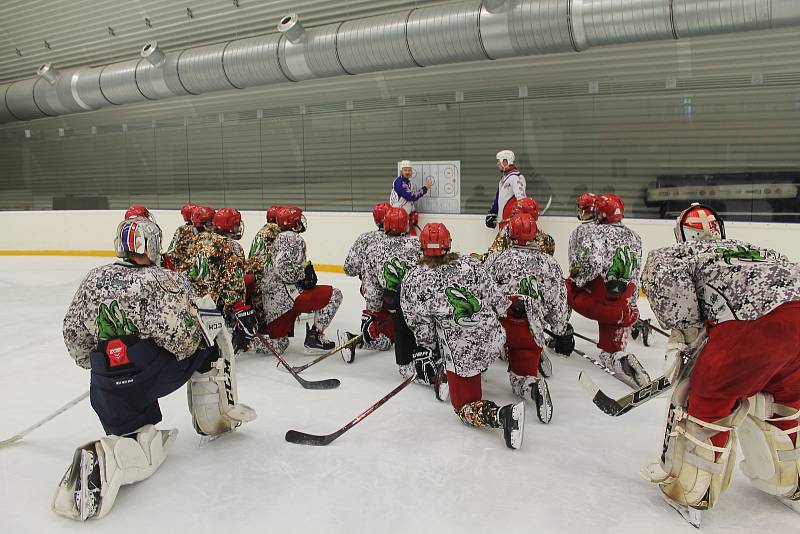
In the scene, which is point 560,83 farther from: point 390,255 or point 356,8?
point 390,255

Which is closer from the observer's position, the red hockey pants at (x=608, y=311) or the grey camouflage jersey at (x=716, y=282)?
the grey camouflage jersey at (x=716, y=282)

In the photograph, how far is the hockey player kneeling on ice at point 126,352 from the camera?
2.10 m

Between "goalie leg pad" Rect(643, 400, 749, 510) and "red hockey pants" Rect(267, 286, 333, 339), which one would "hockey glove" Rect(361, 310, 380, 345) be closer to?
"red hockey pants" Rect(267, 286, 333, 339)

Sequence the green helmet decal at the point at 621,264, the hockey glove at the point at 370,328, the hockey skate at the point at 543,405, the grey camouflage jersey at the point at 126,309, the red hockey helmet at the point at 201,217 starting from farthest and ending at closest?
the hockey glove at the point at 370,328 → the red hockey helmet at the point at 201,217 → the green helmet decal at the point at 621,264 → the hockey skate at the point at 543,405 → the grey camouflage jersey at the point at 126,309

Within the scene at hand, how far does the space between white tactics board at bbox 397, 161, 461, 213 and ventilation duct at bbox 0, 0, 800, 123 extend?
1.23 m

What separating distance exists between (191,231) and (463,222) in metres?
3.66

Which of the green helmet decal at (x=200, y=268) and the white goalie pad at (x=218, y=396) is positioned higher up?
the green helmet decal at (x=200, y=268)

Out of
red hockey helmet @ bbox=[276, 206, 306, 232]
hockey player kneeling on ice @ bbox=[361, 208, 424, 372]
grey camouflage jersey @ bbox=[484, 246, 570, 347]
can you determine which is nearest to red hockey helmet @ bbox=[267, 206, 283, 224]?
red hockey helmet @ bbox=[276, 206, 306, 232]

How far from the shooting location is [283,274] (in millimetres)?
4016

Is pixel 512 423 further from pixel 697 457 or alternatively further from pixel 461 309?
pixel 697 457

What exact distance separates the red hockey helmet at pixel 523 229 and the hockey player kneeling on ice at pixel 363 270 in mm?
799

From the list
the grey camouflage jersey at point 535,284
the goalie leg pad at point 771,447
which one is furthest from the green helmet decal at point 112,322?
the goalie leg pad at point 771,447

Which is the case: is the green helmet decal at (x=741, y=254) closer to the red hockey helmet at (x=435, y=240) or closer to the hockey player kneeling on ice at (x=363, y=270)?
the red hockey helmet at (x=435, y=240)

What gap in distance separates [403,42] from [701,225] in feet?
18.1
